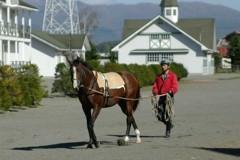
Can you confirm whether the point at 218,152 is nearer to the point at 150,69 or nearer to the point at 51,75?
the point at 150,69

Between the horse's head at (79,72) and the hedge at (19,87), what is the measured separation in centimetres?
1089

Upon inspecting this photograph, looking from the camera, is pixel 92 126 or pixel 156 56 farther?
pixel 156 56

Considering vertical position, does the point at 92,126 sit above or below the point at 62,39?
below

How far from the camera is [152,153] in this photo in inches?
482

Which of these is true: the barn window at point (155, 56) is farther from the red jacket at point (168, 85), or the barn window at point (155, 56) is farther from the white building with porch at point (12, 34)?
the red jacket at point (168, 85)

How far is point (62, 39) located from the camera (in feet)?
244

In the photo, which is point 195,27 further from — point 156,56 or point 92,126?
point 92,126

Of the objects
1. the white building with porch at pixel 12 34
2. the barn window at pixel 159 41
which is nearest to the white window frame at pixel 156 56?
the barn window at pixel 159 41

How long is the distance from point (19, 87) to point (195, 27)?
199ft

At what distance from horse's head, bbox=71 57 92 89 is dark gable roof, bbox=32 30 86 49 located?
5405cm

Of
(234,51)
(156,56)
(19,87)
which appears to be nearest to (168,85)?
(19,87)

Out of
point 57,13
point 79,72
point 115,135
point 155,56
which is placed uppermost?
point 57,13

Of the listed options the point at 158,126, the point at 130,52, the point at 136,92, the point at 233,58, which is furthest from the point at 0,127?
the point at 233,58

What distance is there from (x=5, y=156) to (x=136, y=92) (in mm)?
3473
